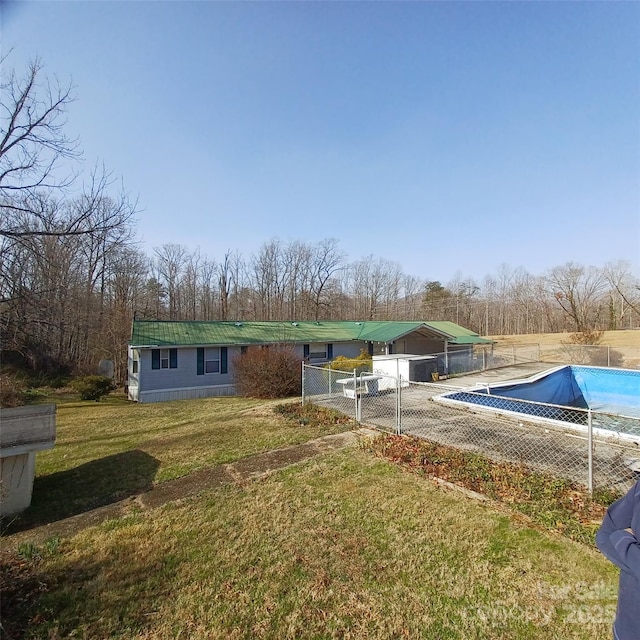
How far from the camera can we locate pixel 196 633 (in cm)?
249

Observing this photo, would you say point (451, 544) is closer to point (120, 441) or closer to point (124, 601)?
point (124, 601)

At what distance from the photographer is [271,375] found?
560 inches

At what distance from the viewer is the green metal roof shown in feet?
56.2

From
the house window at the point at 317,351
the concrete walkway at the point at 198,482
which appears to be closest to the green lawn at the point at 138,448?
the concrete walkway at the point at 198,482

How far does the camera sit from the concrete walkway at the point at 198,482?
406cm

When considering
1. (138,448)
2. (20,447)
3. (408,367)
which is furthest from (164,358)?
(20,447)

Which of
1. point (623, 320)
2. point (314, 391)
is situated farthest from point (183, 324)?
point (623, 320)

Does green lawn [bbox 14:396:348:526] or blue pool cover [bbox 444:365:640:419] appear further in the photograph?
blue pool cover [bbox 444:365:640:419]

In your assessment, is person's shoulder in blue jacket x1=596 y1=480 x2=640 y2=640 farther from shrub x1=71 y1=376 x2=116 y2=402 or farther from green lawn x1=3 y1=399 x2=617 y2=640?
shrub x1=71 y1=376 x2=116 y2=402

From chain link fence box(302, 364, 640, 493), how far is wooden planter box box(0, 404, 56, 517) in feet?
18.8

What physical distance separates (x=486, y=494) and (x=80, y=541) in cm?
482

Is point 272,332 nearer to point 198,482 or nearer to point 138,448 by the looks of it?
point 138,448

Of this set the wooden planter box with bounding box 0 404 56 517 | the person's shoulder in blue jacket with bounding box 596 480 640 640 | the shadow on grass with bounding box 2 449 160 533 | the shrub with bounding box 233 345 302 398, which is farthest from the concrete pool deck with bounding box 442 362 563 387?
the wooden planter box with bounding box 0 404 56 517

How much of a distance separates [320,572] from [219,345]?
51.0 feet
